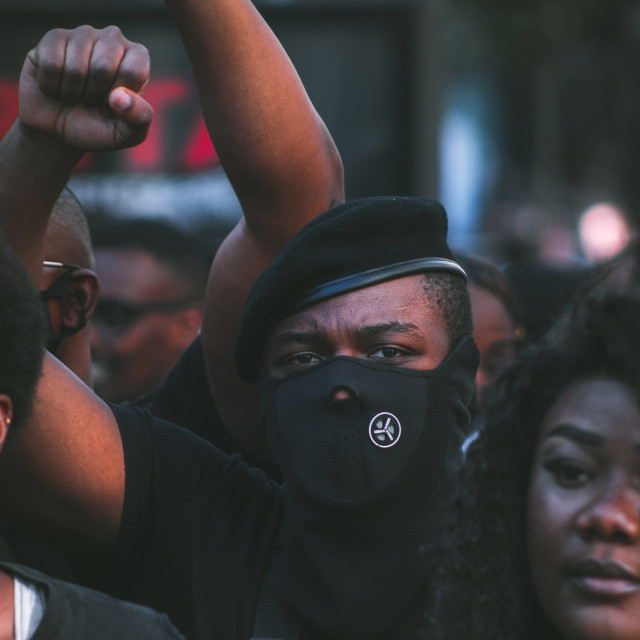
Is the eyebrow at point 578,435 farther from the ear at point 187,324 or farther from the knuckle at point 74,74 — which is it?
the ear at point 187,324

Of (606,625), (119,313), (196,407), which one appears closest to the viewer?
(606,625)

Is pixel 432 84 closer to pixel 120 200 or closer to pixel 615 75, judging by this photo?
pixel 120 200

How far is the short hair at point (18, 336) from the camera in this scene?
7.47ft

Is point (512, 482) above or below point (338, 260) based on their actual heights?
below

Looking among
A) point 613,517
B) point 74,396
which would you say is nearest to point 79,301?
point 74,396

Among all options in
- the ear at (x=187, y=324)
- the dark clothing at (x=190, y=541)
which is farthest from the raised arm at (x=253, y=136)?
the ear at (x=187, y=324)

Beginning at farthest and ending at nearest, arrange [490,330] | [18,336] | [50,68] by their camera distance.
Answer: [490,330] → [50,68] → [18,336]

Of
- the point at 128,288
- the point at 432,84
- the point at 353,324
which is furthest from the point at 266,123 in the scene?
the point at 432,84

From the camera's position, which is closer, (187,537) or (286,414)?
(187,537)

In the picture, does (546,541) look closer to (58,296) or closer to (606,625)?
(606,625)

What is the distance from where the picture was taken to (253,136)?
279 cm

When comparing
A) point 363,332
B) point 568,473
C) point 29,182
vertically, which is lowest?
point 568,473

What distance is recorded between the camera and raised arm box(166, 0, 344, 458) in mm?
2730

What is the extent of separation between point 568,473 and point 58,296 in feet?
5.42
